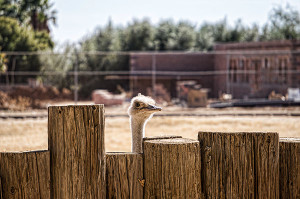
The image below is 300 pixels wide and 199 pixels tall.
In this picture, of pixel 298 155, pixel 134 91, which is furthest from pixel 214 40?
pixel 298 155

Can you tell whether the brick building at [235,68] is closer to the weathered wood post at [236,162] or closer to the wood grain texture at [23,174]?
the weathered wood post at [236,162]

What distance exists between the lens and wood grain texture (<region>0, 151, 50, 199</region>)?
8.29ft

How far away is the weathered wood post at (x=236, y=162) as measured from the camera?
2.62 metres

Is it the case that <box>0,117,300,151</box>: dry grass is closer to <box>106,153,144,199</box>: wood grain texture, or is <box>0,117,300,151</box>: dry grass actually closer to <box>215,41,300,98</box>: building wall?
<box>106,153,144,199</box>: wood grain texture

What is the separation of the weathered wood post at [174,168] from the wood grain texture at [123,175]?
0.08 m

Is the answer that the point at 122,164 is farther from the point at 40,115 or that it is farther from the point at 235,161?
the point at 40,115

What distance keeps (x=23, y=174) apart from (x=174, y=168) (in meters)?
0.82

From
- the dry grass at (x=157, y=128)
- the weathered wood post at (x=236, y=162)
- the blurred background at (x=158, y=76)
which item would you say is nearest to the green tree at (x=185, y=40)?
the blurred background at (x=158, y=76)

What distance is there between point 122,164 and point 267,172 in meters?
0.83

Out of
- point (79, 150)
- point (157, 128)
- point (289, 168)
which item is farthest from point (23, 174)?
point (157, 128)

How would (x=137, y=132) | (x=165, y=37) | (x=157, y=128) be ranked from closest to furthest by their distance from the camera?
1. (x=137, y=132)
2. (x=157, y=128)
3. (x=165, y=37)

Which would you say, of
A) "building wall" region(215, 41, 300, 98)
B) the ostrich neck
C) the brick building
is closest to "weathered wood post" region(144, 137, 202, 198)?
the ostrich neck

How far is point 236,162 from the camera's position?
2.62 metres

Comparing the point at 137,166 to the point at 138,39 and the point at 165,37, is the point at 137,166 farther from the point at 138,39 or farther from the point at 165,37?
the point at 165,37
